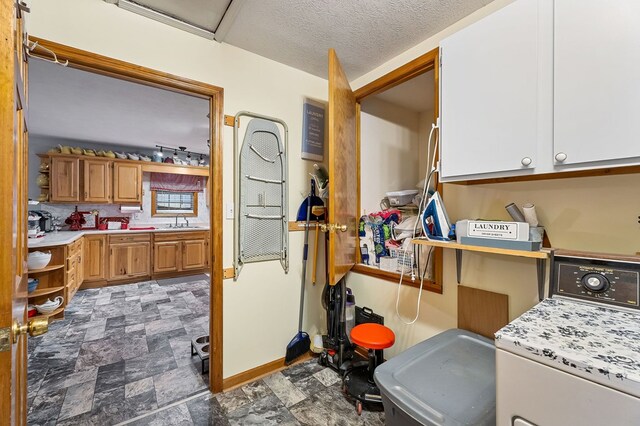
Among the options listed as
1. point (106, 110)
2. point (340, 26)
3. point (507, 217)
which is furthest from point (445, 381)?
point (106, 110)

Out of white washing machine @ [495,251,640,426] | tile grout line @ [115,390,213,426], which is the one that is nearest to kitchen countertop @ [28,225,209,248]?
tile grout line @ [115,390,213,426]

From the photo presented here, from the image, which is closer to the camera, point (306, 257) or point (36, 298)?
point (306, 257)

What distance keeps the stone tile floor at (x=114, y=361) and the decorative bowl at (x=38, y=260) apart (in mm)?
724

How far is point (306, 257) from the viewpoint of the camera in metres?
2.31

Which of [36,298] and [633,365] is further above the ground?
[633,365]

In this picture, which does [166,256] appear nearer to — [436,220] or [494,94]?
[436,220]

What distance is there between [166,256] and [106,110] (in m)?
2.69

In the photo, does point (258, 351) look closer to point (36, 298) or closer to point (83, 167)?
point (36, 298)

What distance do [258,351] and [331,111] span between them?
6.18 feet

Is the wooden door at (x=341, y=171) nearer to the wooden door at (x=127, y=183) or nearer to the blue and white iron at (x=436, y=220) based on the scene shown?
the blue and white iron at (x=436, y=220)

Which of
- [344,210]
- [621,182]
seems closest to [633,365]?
[621,182]

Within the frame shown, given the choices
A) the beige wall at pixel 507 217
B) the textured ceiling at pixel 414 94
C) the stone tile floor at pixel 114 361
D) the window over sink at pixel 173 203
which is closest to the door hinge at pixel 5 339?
the stone tile floor at pixel 114 361

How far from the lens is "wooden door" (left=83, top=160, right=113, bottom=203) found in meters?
4.55

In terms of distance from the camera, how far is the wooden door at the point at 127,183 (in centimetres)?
481
